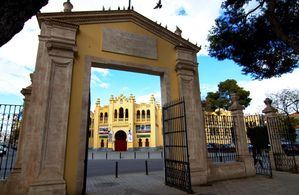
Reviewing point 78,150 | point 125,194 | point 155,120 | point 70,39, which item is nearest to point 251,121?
point 125,194

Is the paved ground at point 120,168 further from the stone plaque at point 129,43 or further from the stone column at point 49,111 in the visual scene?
the stone plaque at point 129,43

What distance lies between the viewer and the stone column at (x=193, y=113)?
709cm

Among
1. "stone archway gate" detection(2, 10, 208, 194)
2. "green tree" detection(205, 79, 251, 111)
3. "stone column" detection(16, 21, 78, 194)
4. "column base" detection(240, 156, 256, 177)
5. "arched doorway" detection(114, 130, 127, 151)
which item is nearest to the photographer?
"stone column" detection(16, 21, 78, 194)

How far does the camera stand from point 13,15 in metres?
2.04

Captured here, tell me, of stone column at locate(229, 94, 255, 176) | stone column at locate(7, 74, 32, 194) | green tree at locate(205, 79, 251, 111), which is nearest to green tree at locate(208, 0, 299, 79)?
stone column at locate(229, 94, 255, 176)

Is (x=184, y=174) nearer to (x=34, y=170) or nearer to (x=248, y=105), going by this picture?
(x=34, y=170)

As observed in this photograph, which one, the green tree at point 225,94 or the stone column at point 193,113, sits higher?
the green tree at point 225,94

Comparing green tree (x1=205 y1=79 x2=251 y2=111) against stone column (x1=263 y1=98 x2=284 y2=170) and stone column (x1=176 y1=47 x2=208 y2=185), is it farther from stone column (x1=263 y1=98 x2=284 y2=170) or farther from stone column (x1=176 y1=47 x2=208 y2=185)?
stone column (x1=176 y1=47 x2=208 y2=185)

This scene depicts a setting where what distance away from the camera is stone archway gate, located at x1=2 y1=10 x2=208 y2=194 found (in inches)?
205

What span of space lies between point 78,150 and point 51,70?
2.57 meters

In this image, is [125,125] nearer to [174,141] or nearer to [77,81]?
[174,141]

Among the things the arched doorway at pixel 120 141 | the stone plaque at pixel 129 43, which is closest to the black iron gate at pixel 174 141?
the stone plaque at pixel 129 43

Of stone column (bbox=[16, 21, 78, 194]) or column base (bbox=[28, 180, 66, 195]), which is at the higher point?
stone column (bbox=[16, 21, 78, 194])

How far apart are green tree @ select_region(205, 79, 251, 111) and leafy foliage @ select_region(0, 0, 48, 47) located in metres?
30.9
